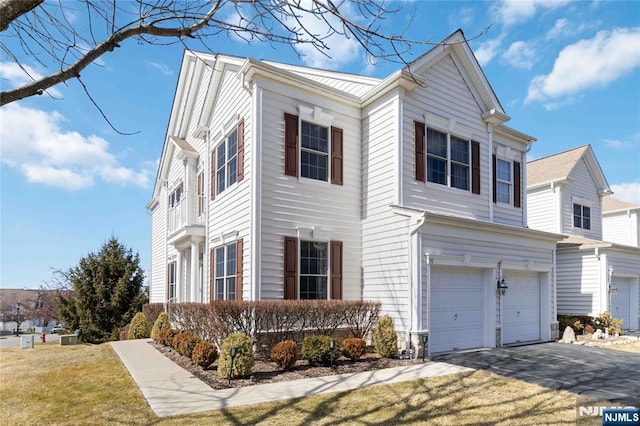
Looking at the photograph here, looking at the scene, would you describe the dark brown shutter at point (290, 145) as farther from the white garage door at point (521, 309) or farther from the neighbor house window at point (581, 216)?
the neighbor house window at point (581, 216)

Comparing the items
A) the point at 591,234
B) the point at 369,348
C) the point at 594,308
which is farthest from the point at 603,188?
the point at 369,348

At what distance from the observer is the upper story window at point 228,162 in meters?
11.8

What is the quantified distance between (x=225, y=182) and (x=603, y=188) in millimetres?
20015

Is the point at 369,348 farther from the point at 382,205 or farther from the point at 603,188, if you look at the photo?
the point at 603,188

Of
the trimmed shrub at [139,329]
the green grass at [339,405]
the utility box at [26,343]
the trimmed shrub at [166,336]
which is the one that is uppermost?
the green grass at [339,405]

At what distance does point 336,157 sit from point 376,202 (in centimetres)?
173

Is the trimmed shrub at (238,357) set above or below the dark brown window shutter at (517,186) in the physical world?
below

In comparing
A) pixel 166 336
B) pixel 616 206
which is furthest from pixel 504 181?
pixel 616 206

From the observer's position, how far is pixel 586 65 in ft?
41.3

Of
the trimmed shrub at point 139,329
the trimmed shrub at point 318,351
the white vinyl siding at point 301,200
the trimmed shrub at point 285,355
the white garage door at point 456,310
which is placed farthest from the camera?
the trimmed shrub at point 139,329

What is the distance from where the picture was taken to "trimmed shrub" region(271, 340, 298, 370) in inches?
356

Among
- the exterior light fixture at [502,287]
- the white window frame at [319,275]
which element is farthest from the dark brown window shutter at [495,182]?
the white window frame at [319,275]

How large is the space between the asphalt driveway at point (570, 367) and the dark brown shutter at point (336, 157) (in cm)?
547

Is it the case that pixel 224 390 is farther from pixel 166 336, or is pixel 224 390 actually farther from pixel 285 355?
pixel 166 336
